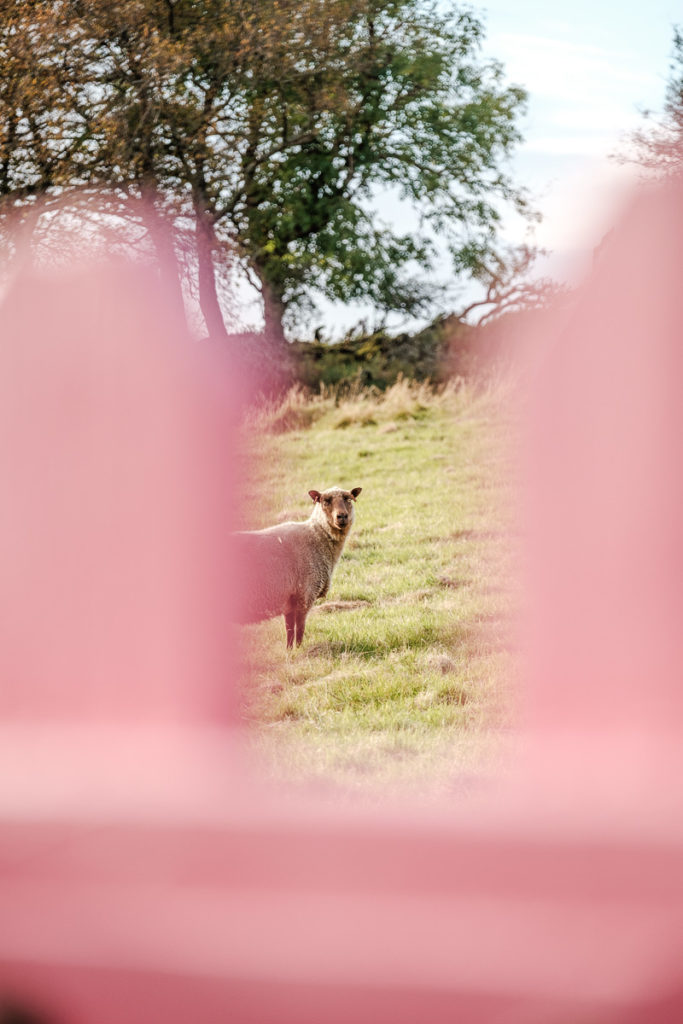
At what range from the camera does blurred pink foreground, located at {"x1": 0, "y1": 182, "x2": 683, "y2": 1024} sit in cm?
111

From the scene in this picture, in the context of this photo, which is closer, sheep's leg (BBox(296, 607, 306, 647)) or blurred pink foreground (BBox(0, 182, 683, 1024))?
blurred pink foreground (BBox(0, 182, 683, 1024))

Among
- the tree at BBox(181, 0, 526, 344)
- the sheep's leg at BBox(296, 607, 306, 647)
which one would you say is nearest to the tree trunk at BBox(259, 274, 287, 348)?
the tree at BBox(181, 0, 526, 344)

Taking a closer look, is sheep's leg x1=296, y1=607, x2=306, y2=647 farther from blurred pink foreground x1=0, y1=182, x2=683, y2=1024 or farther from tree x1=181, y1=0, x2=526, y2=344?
tree x1=181, y1=0, x2=526, y2=344

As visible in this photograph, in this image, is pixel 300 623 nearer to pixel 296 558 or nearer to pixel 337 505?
pixel 296 558

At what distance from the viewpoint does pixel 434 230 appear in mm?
1153

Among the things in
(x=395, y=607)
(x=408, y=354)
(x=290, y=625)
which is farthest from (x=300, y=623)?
(x=408, y=354)

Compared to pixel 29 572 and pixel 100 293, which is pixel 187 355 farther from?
pixel 29 572

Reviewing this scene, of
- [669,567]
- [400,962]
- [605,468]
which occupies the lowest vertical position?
[400,962]

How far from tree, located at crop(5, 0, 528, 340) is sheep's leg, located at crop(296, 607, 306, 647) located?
1.59ft

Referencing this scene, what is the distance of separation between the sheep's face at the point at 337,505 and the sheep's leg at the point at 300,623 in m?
0.16

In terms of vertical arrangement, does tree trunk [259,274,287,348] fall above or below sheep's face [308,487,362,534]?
above

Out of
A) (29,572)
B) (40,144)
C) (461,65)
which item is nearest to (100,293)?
(40,144)

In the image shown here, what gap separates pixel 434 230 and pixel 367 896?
902 millimetres

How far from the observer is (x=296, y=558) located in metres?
1.35
